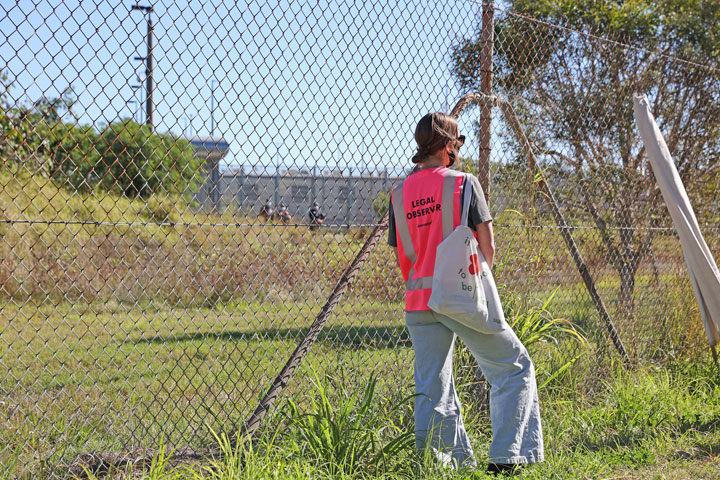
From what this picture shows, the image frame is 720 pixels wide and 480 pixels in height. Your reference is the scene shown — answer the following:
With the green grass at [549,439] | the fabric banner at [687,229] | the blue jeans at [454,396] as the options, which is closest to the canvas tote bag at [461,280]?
the blue jeans at [454,396]

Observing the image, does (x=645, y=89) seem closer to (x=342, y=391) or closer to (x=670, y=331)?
(x=670, y=331)

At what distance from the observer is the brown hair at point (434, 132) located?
310 centimetres

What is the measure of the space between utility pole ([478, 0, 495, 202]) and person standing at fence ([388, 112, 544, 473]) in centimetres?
113

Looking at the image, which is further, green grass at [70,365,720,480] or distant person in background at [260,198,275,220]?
distant person in background at [260,198,275,220]

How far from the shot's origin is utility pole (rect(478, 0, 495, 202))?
4293mm

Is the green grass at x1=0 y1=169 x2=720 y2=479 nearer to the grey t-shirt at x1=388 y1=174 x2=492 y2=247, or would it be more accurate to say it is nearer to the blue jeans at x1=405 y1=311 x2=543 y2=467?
the blue jeans at x1=405 y1=311 x2=543 y2=467

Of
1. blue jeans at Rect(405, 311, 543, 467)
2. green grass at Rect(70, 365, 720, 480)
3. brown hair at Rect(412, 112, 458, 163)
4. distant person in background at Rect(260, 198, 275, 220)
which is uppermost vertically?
brown hair at Rect(412, 112, 458, 163)

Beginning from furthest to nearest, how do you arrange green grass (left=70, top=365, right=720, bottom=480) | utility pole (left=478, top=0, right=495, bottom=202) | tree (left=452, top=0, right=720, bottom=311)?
tree (left=452, top=0, right=720, bottom=311)
utility pole (left=478, top=0, right=495, bottom=202)
green grass (left=70, top=365, right=720, bottom=480)

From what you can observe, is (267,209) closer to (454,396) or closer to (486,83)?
(486,83)

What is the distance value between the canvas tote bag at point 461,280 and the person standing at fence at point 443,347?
0.10 m

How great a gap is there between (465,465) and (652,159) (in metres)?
2.65

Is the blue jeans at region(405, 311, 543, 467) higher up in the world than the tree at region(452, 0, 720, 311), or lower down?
lower down

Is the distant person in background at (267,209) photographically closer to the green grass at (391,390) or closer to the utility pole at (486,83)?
the green grass at (391,390)

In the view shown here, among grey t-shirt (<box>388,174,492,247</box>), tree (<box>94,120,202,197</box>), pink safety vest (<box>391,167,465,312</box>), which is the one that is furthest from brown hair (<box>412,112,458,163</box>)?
tree (<box>94,120,202,197</box>)
